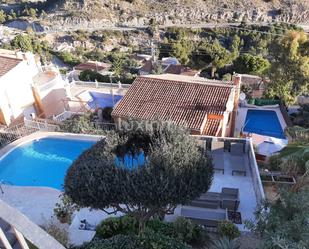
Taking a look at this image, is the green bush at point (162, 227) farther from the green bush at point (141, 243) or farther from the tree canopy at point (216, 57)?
the tree canopy at point (216, 57)

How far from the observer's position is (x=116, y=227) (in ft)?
35.7

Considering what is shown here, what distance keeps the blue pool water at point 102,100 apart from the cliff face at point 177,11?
76.8 meters

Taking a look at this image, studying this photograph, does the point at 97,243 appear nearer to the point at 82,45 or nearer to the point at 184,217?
the point at 184,217

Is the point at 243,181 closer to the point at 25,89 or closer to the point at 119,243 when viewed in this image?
the point at 119,243

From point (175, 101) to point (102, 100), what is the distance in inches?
343

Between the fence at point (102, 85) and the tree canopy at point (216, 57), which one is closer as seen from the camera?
the fence at point (102, 85)

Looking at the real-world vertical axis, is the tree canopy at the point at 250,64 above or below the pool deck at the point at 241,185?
below

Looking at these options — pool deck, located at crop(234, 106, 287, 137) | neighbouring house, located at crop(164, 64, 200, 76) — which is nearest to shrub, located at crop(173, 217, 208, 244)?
pool deck, located at crop(234, 106, 287, 137)

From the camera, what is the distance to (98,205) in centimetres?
955

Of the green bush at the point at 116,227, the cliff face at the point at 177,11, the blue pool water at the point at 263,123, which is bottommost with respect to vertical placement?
the cliff face at the point at 177,11

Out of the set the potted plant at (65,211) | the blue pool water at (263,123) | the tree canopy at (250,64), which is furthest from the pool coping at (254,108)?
the potted plant at (65,211)

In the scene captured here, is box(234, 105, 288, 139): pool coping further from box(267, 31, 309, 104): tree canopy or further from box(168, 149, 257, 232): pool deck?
box(168, 149, 257, 232): pool deck

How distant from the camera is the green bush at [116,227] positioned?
1072cm

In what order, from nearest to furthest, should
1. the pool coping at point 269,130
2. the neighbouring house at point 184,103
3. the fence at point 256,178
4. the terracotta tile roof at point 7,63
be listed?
the fence at point 256,178 → the neighbouring house at point 184,103 → the terracotta tile roof at point 7,63 → the pool coping at point 269,130
